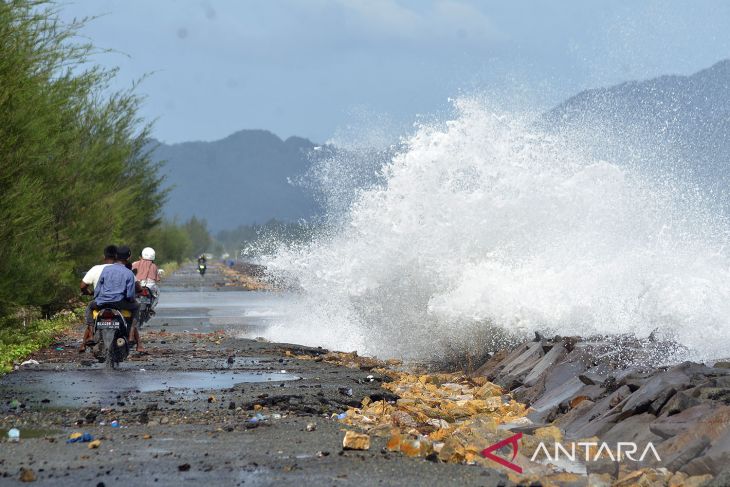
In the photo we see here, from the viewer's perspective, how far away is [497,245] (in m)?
21.5

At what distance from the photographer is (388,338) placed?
21.7 m

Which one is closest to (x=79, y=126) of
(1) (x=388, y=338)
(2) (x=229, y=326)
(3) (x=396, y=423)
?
(2) (x=229, y=326)

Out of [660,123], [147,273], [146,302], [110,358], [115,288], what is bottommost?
[110,358]

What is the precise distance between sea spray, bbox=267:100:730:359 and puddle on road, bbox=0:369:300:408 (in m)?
4.93

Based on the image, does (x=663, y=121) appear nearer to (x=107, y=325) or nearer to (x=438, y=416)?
(x=107, y=325)

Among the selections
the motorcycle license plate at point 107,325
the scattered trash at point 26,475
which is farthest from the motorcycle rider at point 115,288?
the scattered trash at point 26,475

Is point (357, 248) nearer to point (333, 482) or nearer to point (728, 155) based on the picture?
point (333, 482)

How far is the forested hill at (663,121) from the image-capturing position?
2558cm

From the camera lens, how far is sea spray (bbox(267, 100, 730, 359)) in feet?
64.2

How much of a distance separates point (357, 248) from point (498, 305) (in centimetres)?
418

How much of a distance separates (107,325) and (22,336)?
4185 mm

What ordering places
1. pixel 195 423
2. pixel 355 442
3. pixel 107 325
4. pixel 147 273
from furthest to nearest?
pixel 147 273
pixel 107 325
pixel 195 423
pixel 355 442

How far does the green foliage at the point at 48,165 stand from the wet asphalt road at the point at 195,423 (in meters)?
1.87

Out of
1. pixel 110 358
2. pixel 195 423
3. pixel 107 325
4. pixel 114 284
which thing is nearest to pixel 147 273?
pixel 114 284
